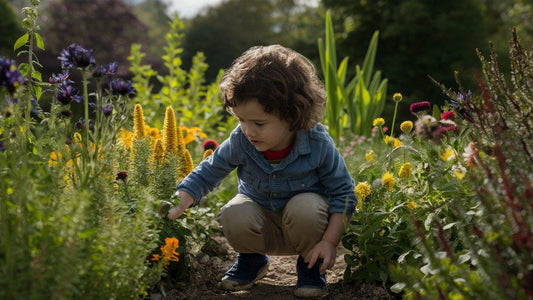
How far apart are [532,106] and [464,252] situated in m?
0.55

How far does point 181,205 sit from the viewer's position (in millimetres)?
2268

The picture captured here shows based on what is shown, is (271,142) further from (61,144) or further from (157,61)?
(157,61)

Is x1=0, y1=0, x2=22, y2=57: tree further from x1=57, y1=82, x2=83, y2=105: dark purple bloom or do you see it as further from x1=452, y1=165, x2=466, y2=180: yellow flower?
x1=452, y1=165, x2=466, y2=180: yellow flower

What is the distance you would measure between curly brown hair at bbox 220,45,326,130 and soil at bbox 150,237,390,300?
0.75 metres

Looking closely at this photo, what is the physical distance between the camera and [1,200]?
1.55 meters

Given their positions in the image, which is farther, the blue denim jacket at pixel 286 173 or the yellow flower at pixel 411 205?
the blue denim jacket at pixel 286 173

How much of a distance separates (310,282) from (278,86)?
0.86 meters

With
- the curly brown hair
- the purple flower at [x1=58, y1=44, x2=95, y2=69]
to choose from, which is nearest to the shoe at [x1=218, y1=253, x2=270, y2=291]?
the curly brown hair

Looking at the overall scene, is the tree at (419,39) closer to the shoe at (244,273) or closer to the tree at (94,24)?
the tree at (94,24)

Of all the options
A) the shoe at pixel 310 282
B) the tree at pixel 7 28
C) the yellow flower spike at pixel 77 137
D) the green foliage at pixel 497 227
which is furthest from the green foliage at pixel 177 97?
the tree at pixel 7 28

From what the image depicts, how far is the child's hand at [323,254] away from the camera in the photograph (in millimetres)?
2205

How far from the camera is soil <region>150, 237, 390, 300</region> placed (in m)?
2.24

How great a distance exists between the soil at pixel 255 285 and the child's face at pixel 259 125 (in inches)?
25.7

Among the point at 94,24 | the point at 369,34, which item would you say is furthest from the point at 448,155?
the point at 94,24
